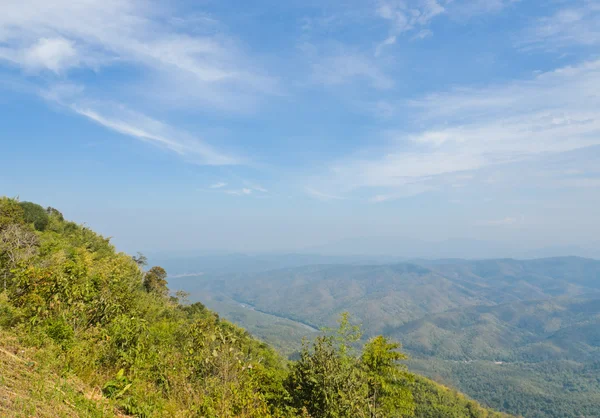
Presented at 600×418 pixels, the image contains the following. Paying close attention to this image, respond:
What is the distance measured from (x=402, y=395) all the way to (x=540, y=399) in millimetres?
180716

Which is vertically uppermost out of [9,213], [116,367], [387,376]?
[9,213]

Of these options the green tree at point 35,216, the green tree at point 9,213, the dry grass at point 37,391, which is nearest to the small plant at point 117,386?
the dry grass at point 37,391

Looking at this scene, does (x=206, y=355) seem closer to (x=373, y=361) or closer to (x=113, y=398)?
(x=113, y=398)

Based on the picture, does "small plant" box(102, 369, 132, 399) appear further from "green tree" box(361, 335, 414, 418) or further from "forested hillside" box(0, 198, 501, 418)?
"green tree" box(361, 335, 414, 418)

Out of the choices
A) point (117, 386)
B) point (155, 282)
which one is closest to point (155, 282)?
point (155, 282)

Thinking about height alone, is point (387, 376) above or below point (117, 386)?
below

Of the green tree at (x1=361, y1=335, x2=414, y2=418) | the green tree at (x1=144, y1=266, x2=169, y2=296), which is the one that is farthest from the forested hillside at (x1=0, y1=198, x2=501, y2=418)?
the green tree at (x1=144, y1=266, x2=169, y2=296)

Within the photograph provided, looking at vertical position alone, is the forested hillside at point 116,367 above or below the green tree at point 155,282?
above

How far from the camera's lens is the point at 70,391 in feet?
24.3

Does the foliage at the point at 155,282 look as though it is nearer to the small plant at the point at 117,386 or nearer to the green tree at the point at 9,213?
the green tree at the point at 9,213

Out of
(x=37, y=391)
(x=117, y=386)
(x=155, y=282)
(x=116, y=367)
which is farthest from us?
(x=155, y=282)

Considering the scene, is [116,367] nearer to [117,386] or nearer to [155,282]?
[117,386]

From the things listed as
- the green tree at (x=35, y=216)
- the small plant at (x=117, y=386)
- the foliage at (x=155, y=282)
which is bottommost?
the foliage at (x=155, y=282)

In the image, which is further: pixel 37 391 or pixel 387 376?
pixel 387 376
